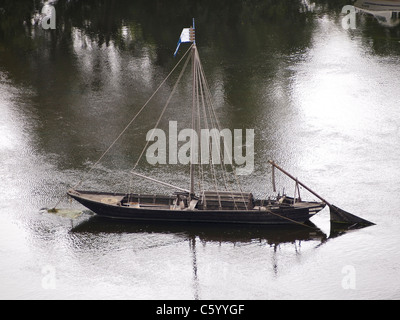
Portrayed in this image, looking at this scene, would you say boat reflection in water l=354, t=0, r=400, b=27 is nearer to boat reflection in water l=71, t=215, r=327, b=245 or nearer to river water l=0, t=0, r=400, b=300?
river water l=0, t=0, r=400, b=300

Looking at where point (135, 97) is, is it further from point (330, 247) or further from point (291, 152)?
point (330, 247)

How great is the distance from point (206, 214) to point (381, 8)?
45.8 m

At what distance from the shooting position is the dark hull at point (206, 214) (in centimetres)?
4166

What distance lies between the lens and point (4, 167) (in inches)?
1970

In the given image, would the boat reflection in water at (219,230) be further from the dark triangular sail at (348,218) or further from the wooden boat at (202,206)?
the dark triangular sail at (348,218)

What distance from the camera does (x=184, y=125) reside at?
56062 millimetres

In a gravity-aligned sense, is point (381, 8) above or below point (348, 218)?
above

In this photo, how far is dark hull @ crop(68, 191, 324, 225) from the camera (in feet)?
137

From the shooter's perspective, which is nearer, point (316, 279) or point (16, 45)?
point (316, 279)

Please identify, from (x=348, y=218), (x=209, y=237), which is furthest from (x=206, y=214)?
(x=348, y=218)

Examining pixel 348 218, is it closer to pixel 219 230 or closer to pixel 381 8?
pixel 219 230

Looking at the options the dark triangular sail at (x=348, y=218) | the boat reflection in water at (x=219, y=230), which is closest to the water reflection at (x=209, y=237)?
the boat reflection in water at (x=219, y=230)
